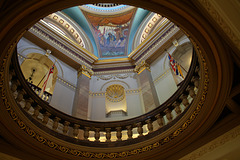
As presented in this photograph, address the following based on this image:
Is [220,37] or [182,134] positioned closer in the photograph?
[220,37]

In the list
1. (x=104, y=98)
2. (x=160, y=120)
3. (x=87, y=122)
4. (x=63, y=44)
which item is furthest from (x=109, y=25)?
(x=160, y=120)

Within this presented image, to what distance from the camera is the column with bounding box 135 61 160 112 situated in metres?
9.38

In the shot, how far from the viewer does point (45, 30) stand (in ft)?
35.2

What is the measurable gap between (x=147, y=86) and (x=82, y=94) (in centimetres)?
323

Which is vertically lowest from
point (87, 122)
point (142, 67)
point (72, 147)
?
point (72, 147)

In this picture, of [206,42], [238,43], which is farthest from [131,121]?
[238,43]

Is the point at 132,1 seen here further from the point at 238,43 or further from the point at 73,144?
the point at 73,144

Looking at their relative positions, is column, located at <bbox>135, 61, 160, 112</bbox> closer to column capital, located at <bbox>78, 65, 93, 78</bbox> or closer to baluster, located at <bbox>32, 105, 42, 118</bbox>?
column capital, located at <bbox>78, 65, 93, 78</bbox>

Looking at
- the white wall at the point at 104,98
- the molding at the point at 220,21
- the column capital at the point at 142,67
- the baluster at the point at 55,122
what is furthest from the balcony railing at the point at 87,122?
the column capital at the point at 142,67

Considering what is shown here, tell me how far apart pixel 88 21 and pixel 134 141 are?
1118cm

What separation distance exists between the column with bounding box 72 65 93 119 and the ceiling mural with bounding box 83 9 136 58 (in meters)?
2.92

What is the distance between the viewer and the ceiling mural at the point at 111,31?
14.1 m

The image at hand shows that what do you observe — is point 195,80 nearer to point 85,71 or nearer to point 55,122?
point 55,122

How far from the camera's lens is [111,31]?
14688 millimetres
